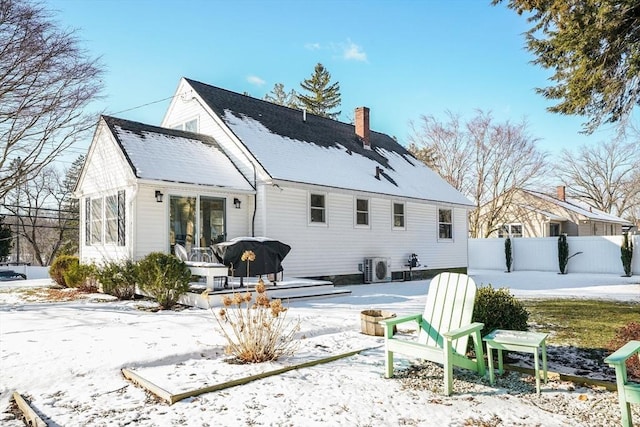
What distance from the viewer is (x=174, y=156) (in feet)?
41.0

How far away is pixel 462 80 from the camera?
17578 mm

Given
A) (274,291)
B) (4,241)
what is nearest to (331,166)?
(274,291)

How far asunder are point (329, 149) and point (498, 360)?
41.2ft

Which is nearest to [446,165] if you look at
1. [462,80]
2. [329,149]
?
[462,80]

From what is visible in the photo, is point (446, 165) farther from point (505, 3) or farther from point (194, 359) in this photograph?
point (194, 359)

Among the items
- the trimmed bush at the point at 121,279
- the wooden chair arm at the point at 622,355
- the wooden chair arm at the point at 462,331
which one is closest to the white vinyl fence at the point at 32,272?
the trimmed bush at the point at 121,279

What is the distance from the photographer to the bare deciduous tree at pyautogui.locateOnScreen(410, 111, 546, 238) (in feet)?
96.3

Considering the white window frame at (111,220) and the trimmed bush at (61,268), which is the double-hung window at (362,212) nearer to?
the white window frame at (111,220)

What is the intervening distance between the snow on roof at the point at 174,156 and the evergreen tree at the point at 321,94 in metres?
28.0

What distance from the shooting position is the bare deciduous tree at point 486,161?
2934 cm

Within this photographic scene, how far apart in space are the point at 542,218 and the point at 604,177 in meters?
18.5

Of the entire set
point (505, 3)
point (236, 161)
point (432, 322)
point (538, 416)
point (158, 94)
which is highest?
point (158, 94)

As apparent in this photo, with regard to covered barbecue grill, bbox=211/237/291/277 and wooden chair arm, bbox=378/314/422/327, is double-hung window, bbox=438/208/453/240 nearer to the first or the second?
covered barbecue grill, bbox=211/237/291/277

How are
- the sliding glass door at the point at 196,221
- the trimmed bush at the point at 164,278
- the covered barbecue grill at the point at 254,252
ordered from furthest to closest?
the sliding glass door at the point at 196,221, the covered barbecue grill at the point at 254,252, the trimmed bush at the point at 164,278
